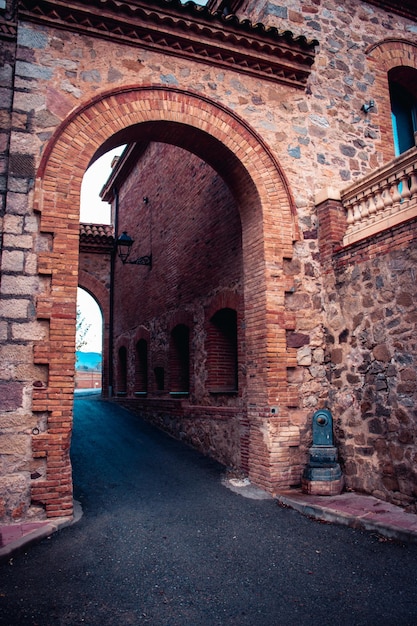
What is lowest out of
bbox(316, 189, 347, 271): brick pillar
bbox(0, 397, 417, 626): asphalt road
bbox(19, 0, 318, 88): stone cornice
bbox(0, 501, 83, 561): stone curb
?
bbox(0, 397, 417, 626): asphalt road

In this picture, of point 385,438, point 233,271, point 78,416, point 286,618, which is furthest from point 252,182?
point 78,416

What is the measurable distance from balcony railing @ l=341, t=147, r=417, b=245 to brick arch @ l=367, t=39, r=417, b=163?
2075mm

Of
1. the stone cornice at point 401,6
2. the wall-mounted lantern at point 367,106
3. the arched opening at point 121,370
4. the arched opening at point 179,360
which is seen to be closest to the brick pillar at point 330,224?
the wall-mounted lantern at point 367,106

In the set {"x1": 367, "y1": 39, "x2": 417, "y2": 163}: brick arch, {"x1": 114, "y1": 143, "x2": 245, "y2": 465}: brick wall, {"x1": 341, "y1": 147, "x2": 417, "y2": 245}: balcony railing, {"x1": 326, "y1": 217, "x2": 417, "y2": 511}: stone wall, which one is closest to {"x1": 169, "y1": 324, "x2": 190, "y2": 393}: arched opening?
{"x1": 114, "y1": 143, "x2": 245, "y2": 465}: brick wall

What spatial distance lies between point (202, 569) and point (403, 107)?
983 cm

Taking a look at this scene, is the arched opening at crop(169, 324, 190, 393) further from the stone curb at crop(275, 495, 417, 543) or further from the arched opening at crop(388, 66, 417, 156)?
the arched opening at crop(388, 66, 417, 156)

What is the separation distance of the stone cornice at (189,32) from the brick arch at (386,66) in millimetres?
1672

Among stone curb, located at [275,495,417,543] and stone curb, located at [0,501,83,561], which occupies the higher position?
stone curb, located at [0,501,83,561]

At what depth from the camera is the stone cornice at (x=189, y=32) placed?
235 inches

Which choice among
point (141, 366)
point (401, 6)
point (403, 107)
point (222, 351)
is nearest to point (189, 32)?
point (401, 6)

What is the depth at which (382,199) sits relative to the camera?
5977 millimetres

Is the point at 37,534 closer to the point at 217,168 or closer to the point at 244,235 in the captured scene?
the point at 244,235

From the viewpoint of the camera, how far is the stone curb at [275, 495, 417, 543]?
441 cm

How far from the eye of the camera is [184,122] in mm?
6453
